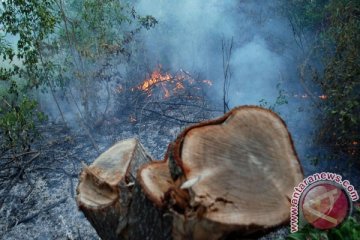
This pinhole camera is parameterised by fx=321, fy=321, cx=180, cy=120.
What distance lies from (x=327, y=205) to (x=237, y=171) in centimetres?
76

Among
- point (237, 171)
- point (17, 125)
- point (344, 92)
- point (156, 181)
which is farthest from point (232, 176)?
point (17, 125)

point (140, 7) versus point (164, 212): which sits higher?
point (140, 7)

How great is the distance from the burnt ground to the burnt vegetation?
0.07ft

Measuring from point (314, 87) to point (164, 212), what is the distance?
203 inches

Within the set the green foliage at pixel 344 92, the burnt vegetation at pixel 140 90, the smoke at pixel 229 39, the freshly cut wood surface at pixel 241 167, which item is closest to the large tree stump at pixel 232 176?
the freshly cut wood surface at pixel 241 167

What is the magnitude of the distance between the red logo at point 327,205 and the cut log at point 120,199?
36.0 inches

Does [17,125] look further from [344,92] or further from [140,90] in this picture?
[344,92]

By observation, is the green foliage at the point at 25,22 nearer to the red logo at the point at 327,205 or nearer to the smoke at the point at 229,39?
the smoke at the point at 229,39

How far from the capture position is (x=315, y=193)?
6.41 feet

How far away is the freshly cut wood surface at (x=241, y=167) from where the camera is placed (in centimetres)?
156

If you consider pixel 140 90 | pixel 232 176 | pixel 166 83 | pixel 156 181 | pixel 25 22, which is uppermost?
pixel 166 83

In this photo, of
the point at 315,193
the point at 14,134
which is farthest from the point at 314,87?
Answer: the point at 14,134

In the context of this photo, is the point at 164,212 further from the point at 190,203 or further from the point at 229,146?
the point at 229,146

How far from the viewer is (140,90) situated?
7.79 meters
